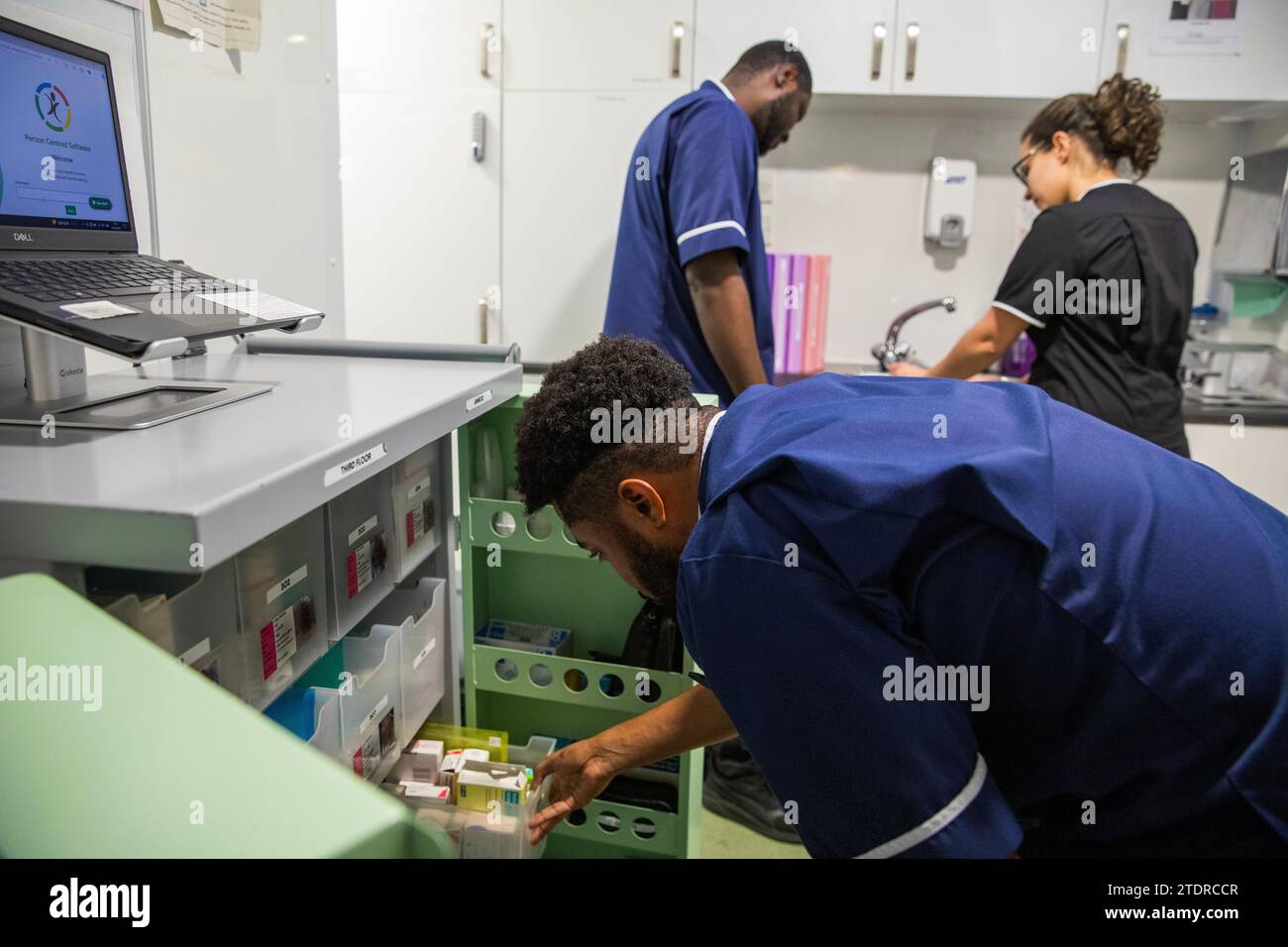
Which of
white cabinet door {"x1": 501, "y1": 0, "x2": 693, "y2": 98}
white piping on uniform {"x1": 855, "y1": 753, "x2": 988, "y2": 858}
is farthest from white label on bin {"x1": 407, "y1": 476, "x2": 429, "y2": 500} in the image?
white cabinet door {"x1": 501, "y1": 0, "x2": 693, "y2": 98}

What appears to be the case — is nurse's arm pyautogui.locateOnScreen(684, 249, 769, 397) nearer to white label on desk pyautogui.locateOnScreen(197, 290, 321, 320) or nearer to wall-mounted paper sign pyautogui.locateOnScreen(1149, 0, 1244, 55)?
white label on desk pyautogui.locateOnScreen(197, 290, 321, 320)

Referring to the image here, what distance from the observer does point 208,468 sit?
2.18 ft

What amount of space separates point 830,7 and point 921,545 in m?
2.15

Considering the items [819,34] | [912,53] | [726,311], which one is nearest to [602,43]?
[819,34]

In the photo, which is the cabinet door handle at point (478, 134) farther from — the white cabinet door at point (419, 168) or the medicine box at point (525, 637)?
the medicine box at point (525, 637)

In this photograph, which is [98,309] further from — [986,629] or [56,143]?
[986,629]

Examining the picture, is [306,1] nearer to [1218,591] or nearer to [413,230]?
[413,230]

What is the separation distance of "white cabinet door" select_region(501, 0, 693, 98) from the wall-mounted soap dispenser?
867 mm

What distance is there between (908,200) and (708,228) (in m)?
1.36

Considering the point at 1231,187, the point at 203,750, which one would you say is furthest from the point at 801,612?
the point at 1231,187

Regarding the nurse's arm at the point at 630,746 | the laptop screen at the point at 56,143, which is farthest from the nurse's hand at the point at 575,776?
the laptop screen at the point at 56,143

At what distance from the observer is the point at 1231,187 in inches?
109

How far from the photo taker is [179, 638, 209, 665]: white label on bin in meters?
0.83
